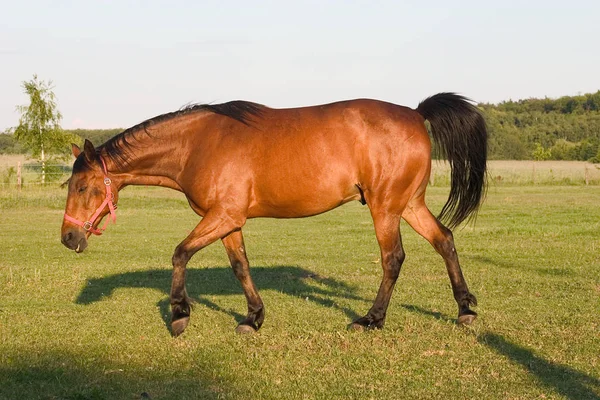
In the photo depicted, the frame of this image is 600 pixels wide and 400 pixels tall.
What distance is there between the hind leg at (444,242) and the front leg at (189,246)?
2.01 meters

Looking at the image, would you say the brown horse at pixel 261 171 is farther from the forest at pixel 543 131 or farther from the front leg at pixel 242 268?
the forest at pixel 543 131

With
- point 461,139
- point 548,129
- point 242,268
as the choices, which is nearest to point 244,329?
point 242,268

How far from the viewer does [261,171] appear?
7.73m

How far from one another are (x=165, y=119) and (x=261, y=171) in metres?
1.26

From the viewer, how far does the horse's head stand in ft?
25.7

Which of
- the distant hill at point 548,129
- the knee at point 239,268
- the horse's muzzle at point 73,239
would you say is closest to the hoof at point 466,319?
the knee at point 239,268

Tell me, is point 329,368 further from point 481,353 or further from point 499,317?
point 499,317

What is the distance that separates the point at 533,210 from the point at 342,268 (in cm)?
1492

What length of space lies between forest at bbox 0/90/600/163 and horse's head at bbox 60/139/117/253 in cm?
4775

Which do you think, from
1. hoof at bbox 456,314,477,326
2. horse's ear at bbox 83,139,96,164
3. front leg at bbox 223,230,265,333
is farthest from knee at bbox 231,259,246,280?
hoof at bbox 456,314,477,326

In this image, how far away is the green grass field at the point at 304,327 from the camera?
5781mm

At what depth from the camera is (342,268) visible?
42.1 ft

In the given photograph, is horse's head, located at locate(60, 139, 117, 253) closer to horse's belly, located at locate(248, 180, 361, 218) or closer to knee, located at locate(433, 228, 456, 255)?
horse's belly, located at locate(248, 180, 361, 218)

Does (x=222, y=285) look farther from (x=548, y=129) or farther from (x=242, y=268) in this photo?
(x=548, y=129)
